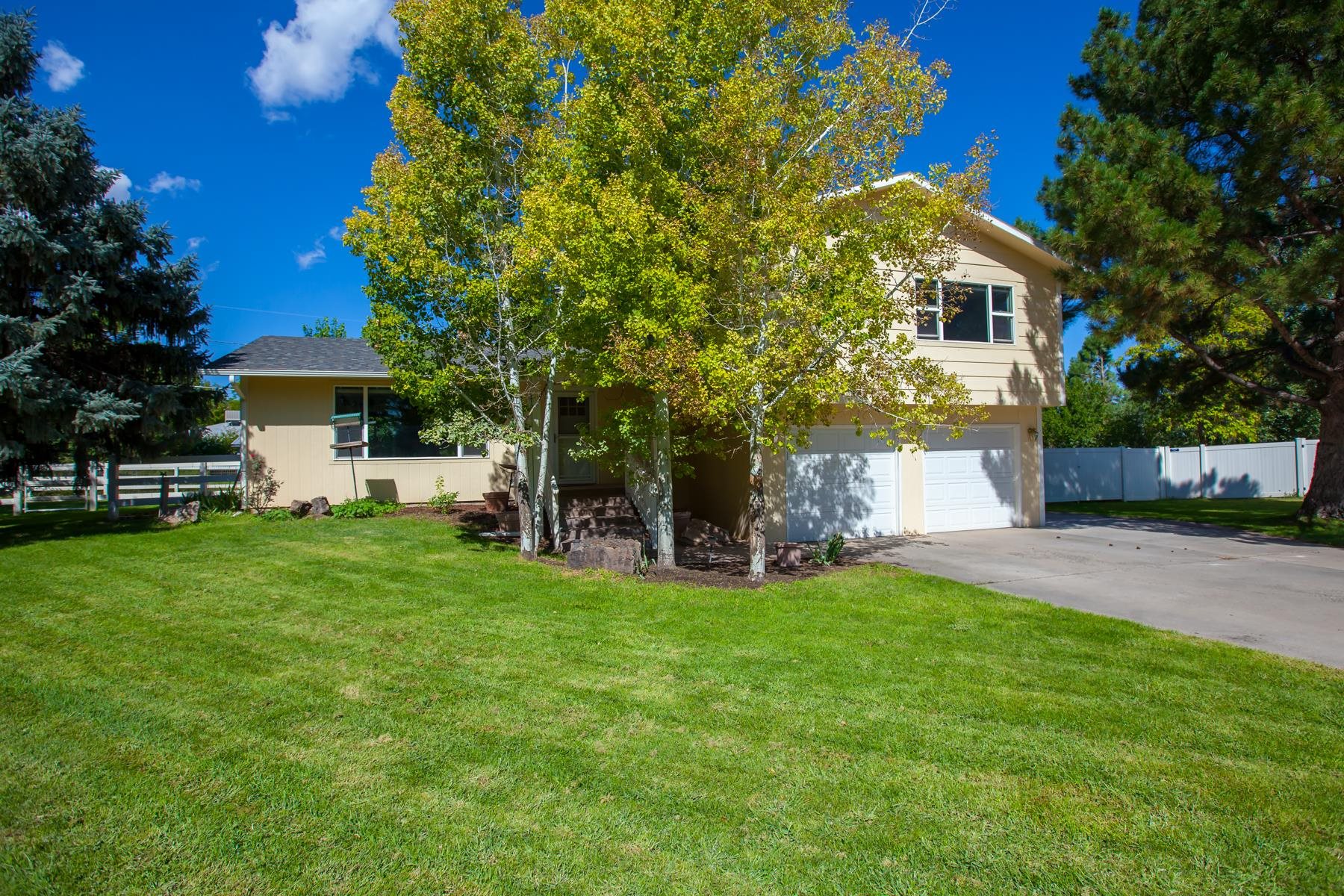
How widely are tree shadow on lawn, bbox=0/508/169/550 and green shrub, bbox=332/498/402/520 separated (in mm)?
2587

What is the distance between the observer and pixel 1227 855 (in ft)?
9.76

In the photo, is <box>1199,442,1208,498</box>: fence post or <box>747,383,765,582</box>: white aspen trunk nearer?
<box>747,383,765,582</box>: white aspen trunk

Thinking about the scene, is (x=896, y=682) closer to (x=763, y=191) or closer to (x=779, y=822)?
(x=779, y=822)

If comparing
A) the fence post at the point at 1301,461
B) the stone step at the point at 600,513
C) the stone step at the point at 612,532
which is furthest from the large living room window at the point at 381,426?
the fence post at the point at 1301,461

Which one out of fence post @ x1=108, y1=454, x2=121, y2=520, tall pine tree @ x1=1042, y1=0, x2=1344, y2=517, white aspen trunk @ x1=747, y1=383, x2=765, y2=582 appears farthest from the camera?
fence post @ x1=108, y1=454, x2=121, y2=520

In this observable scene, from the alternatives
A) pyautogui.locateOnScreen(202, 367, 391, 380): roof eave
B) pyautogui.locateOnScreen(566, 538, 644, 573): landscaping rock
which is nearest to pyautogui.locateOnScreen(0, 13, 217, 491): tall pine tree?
pyautogui.locateOnScreen(202, 367, 391, 380): roof eave

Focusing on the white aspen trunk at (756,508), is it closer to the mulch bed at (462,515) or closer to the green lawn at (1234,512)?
the mulch bed at (462,515)

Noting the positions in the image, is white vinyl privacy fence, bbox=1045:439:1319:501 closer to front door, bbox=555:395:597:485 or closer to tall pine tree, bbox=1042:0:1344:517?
tall pine tree, bbox=1042:0:1344:517

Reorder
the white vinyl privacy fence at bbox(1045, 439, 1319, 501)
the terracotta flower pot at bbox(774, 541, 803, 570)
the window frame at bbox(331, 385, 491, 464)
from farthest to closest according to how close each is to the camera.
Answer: the white vinyl privacy fence at bbox(1045, 439, 1319, 501) → the window frame at bbox(331, 385, 491, 464) → the terracotta flower pot at bbox(774, 541, 803, 570)

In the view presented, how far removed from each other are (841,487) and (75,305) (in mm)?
12339

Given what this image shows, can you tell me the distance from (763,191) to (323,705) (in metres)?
6.16

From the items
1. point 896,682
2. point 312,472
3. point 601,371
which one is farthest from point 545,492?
point 896,682

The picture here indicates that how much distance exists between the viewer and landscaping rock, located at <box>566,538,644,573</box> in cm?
873

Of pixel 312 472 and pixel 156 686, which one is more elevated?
pixel 312 472
